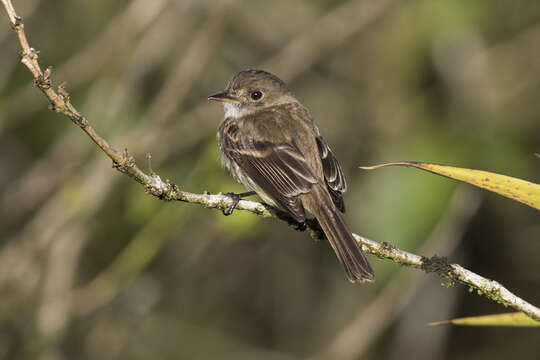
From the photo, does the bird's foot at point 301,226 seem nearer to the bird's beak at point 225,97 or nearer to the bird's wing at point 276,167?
the bird's wing at point 276,167

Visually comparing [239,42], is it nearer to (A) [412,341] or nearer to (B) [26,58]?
(A) [412,341]

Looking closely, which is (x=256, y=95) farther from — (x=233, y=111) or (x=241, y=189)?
(x=241, y=189)

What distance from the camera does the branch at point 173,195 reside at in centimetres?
235

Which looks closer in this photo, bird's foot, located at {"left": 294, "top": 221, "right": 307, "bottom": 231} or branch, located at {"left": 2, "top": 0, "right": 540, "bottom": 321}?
branch, located at {"left": 2, "top": 0, "right": 540, "bottom": 321}

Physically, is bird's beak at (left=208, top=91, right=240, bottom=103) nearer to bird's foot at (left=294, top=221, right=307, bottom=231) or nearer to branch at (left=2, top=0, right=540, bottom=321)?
bird's foot at (left=294, top=221, right=307, bottom=231)

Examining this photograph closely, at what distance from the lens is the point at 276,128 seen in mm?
4480

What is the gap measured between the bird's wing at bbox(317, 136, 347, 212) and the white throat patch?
Result: 732 mm

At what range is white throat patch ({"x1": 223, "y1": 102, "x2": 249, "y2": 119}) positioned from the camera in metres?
4.87

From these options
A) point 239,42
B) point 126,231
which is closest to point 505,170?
point 126,231

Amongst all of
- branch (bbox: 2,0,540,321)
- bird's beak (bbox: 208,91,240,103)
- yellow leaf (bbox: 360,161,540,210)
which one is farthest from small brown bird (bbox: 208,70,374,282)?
yellow leaf (bbox: 360,161,540,210)

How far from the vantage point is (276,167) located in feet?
13.6

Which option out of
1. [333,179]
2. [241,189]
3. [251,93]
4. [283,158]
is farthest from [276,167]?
[251,93]

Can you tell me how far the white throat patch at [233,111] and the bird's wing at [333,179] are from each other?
0.73m

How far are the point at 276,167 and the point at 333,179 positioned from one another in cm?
33
